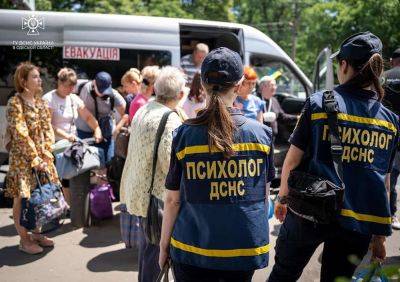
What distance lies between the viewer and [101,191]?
5.33m

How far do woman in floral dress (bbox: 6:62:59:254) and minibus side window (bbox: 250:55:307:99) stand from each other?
13.9 ft

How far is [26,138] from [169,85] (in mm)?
1817

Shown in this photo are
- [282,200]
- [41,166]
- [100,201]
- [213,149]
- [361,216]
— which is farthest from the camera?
[100,201]

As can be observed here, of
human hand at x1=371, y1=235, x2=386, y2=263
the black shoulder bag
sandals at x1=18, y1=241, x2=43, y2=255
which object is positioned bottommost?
sandals at x1=18, y1=241, x2=43, y2=255

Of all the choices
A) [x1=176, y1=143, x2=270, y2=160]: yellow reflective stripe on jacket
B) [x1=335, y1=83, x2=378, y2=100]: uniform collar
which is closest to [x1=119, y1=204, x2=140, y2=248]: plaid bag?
[x1=176, y1=143, x2=270, y2=160]: yellow reflective stripe on jacket

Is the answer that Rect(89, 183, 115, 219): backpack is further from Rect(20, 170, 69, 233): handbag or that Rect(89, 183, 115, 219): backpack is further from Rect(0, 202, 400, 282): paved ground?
Rect(20, 170, 69, 233): handbag

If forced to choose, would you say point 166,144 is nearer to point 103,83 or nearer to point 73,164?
point 73,164

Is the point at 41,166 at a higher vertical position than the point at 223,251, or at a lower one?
higher

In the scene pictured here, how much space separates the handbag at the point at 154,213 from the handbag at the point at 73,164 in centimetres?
210

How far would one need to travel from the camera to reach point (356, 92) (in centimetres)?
240

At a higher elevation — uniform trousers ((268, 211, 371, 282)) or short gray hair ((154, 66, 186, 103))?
short gray hair ((154, 66, 186, 103))

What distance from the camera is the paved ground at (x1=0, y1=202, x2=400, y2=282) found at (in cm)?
394

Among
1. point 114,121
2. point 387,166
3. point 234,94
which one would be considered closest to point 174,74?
point 234,94

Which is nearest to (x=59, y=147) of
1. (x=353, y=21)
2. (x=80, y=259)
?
(x=80, y=259)
